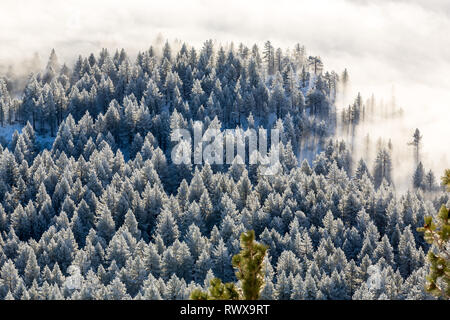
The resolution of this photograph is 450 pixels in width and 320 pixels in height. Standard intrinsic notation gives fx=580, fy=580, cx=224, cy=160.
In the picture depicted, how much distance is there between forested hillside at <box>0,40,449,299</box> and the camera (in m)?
93.7

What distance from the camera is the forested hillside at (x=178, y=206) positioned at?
9369 centimetres

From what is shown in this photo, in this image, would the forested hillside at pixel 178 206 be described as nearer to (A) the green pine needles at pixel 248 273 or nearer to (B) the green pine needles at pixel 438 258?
(A) the green pine needles at pixel 248 273

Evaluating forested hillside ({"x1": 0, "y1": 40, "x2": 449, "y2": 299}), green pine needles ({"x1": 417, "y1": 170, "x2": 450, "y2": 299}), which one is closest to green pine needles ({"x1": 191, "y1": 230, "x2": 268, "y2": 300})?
green pine needles ({"x1": 417, "y1": 170, "x2": 450, "y2": 299})

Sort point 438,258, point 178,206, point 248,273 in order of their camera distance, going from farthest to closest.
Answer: point 178,206 → point 248,273 → point 438,258

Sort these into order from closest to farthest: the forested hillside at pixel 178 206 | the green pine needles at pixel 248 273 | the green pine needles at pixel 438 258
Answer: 1. the green pine needles at pixel 438 258
2. the green pine needles at pixel 248 273
3. the forested hillside at pixel 178 206

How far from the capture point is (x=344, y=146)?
18288cm

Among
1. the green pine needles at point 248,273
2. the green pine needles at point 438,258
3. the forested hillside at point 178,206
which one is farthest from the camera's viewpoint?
the forested hillside at point 178,206

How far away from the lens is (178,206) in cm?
12369

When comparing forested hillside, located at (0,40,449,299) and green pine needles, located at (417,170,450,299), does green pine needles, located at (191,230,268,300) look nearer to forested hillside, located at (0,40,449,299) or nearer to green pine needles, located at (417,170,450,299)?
green pine needles, located at (417,170,450,299)

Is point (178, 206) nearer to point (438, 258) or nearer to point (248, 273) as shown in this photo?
point (248, 273)

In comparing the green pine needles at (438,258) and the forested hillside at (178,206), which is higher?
the green pine needles at (438,258)

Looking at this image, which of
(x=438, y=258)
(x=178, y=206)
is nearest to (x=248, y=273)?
(x=438, y=258)

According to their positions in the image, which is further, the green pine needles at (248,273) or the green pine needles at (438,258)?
the green pine needles at (248,273)

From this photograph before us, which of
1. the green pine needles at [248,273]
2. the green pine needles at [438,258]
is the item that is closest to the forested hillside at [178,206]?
the green pine needles at [248,273]
